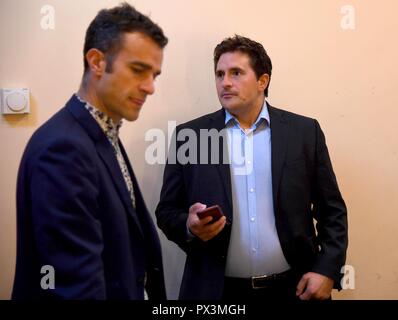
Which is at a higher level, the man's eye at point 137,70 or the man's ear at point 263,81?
the man's ear at point 263,81

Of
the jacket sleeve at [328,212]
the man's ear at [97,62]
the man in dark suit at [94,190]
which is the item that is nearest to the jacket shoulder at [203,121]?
the jacket sleeve at [328,212]

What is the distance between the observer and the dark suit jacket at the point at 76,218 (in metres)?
0.88

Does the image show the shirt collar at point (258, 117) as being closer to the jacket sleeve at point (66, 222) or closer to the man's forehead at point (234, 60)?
the man's forehead at point (234, 60)

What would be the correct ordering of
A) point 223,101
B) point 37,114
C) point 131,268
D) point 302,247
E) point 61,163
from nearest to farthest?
point 61,163 < point 131,268 < point 302,247 < point 223,101 < point 37,114

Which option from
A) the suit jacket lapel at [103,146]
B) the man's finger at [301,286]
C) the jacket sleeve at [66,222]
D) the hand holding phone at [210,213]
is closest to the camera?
the jacket sleeve at [66,222]

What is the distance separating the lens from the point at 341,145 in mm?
1884

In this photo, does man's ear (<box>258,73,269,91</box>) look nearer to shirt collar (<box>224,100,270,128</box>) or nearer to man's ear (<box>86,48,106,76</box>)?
shirt collar (<box>224,100,270,128</box>)

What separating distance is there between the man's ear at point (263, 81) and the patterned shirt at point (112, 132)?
0.75m

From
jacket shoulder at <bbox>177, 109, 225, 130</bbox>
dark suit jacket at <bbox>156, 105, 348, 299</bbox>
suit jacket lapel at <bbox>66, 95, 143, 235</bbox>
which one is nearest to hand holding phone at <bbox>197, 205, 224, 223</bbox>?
dark suit jacket at <bbox>156, 105, 348, 299</bbox>

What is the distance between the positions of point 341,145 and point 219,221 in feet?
2.54

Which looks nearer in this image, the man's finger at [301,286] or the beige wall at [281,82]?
the man's finger at [301,286]

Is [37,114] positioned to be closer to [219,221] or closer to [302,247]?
[219,221]
